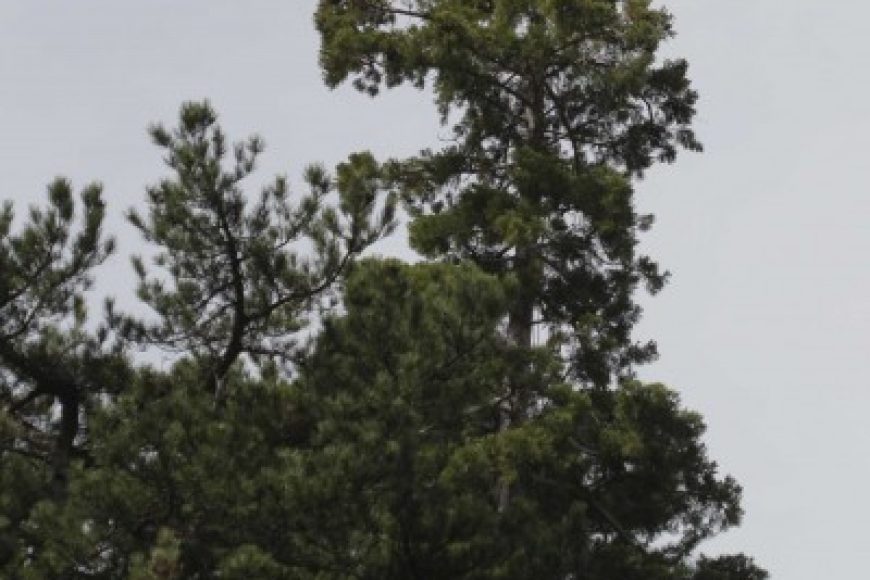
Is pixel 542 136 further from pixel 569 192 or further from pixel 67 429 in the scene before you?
pixel 67 429

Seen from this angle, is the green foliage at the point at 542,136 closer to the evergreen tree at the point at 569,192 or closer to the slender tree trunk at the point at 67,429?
the evergreen tree at the point at 569,192

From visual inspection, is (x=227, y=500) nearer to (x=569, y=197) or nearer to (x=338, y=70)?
(x=569, y=197)

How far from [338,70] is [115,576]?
9300mm

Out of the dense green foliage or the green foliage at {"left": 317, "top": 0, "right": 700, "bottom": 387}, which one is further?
the green foliage at {"left": 317, "top": 0, "right": 700, "bottom": 387}

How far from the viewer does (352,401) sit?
938 centimetres

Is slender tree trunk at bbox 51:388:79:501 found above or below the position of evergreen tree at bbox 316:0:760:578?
below

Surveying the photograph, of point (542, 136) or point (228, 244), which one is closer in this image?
point (228, 244)

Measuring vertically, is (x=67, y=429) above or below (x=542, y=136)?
below

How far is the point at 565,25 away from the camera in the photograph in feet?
49.1

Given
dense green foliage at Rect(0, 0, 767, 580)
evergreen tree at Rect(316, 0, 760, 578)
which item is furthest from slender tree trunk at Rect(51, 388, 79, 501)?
evergreen tree at Rect(316, 0, 760, 578)

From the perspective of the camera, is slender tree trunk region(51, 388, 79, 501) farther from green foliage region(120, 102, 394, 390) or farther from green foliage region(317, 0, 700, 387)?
green foliage region(317, 0, 700, 387)

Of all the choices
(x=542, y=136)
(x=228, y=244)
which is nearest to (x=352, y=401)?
(x=228, y=244)

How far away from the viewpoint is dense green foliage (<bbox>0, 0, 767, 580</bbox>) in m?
9.05

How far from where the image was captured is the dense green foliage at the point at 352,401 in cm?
905
